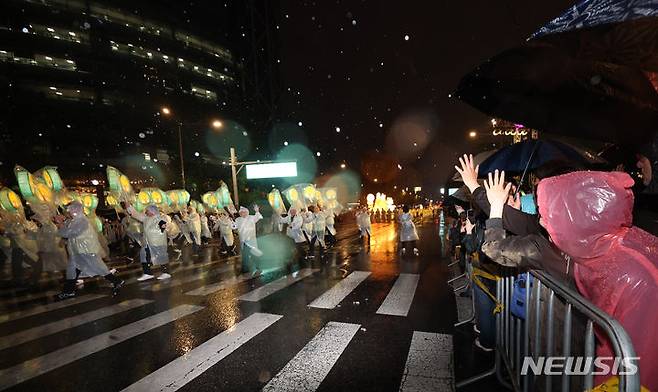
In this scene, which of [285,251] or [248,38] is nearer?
[285,251]

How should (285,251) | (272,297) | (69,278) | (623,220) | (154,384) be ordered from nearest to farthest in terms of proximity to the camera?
(623,220) → (154,384) → (272,297) → (69,278) → (285,251)

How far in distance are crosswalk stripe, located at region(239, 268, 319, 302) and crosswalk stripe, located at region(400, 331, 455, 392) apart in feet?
11.5

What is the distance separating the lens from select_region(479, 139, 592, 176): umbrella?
3.96 metres

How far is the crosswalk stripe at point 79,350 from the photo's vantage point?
3.86 meters

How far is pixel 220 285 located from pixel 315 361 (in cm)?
470

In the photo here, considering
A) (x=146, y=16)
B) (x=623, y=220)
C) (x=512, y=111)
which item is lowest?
(x=623, y=220)

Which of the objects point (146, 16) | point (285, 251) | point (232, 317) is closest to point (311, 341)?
point (232, 317)

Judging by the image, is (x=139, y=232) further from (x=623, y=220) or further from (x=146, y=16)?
(x=146, y=16)

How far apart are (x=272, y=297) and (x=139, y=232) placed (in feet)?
26.9

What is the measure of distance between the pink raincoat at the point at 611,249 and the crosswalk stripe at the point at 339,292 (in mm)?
4823

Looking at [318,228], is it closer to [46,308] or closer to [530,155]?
[46,308]

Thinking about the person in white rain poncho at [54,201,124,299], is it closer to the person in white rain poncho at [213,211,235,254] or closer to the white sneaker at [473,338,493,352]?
the person in white rain poncho at [213,211,235,254]

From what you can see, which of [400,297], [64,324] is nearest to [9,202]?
[64,324]

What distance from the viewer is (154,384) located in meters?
3.50
